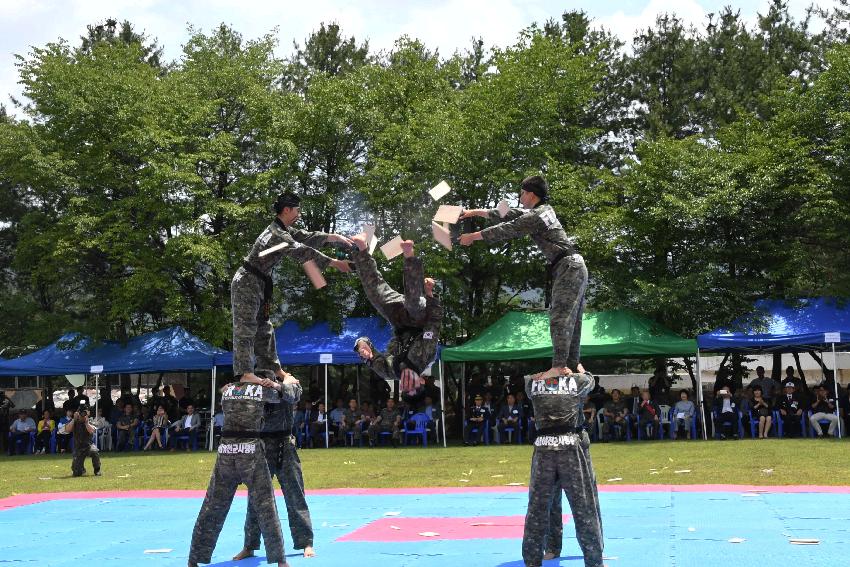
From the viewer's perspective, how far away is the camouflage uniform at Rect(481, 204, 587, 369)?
659cm

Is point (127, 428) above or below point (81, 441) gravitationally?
above

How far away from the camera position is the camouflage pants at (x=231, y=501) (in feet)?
22.1

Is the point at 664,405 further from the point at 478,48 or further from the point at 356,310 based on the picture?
the point at 478,48

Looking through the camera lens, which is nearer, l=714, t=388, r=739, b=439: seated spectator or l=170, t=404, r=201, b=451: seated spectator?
l=714, t=388, r=739, b=439: seated spectator

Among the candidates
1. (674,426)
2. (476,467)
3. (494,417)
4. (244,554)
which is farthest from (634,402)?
(244,554)

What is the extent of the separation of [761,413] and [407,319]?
50.5 ft

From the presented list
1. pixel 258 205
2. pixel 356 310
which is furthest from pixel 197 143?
pixel 356 310

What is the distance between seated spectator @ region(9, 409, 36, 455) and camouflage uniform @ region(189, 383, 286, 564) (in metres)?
19.6

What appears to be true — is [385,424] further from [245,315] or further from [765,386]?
[245,315]

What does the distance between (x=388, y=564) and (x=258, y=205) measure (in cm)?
1946

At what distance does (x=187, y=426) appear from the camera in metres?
22.8

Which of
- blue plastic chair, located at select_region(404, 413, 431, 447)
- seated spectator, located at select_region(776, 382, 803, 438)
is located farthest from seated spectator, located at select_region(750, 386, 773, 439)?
blue plastic chair, located at select_region(404, 413, 431, 447)

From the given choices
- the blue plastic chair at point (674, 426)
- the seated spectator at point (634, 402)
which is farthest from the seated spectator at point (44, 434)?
the blue plastic chair at point (674, 426)

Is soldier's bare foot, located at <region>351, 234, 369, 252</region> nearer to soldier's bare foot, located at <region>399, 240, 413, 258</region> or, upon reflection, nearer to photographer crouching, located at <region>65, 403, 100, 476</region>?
soldier's bare foot, located at <region>399, 240, 413, 258</region>
